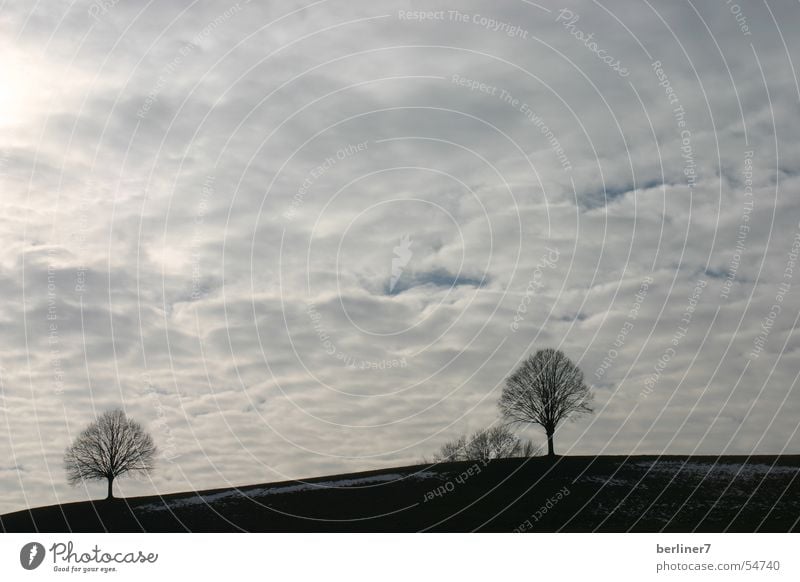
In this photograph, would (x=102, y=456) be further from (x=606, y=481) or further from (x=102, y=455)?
(x=606, y=481)

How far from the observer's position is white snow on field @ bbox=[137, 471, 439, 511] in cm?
5775

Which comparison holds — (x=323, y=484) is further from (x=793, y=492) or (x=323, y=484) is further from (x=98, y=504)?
(x=793, y=492)

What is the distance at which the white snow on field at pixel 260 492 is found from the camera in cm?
5775

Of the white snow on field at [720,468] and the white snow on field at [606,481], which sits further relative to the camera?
the white snow on field at [606,481]

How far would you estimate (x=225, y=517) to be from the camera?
52.7m
